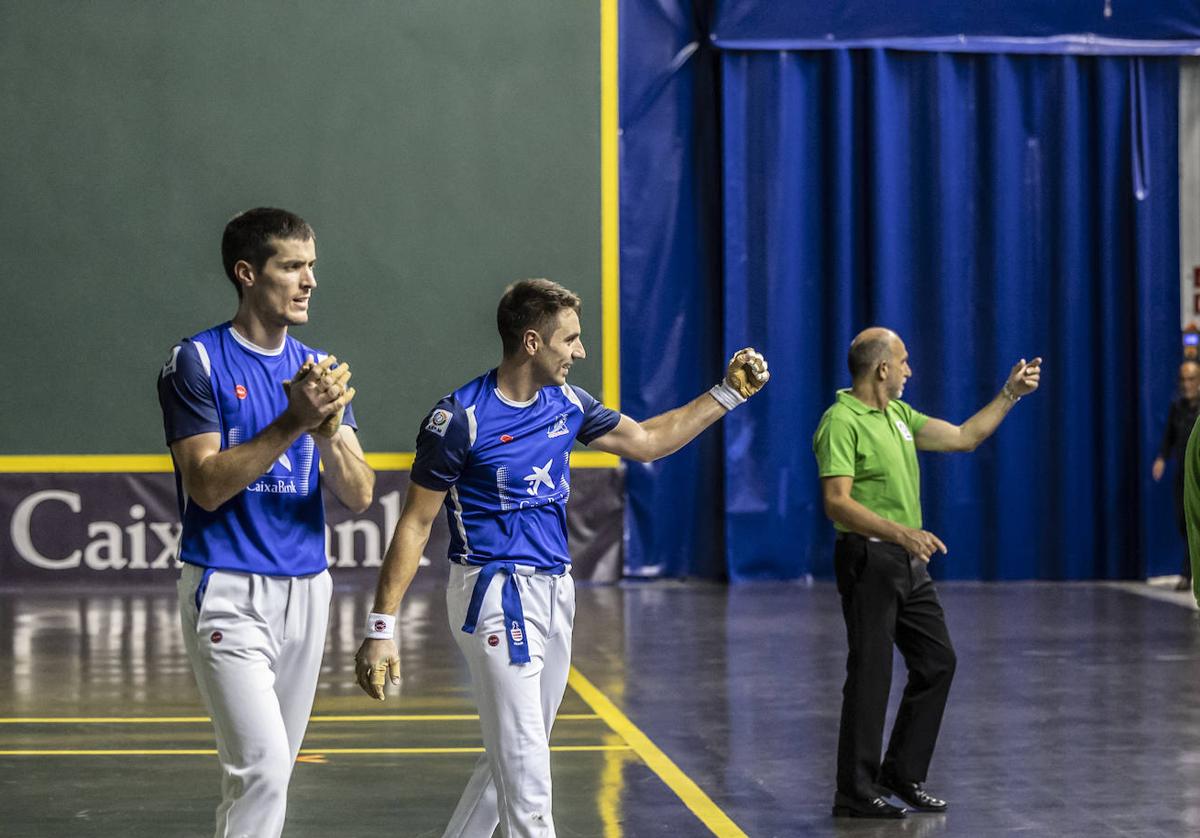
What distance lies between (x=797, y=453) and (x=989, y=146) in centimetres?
311

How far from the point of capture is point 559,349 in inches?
201

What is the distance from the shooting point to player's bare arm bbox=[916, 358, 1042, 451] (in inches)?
283

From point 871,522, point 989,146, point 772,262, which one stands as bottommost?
point 871,522

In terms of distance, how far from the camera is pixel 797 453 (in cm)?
1547

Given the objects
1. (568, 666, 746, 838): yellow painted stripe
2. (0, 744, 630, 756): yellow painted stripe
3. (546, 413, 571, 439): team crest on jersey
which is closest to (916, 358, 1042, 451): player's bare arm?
(568, 666, 746, 838): yellow painted stripe

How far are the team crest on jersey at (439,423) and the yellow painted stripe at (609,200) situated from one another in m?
10.2

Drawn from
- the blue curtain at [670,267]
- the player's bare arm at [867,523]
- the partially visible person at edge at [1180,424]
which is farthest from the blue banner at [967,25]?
the player's bare arm at [867,523]

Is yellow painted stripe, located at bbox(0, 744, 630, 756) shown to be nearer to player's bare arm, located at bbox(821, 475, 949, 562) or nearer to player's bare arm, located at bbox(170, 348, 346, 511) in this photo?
player's bare arm, located at bbox(821, 475, 949, 562)

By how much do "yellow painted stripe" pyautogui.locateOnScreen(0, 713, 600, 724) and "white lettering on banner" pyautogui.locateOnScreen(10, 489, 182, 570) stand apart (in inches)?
232

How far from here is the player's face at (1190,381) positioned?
1424cm

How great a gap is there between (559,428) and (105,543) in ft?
34.6

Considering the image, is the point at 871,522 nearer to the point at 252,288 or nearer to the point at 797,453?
the point at 252,288

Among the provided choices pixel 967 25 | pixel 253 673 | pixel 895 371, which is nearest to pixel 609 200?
pixel 967 25

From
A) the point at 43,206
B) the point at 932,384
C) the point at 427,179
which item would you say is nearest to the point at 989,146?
the point at 932,384
